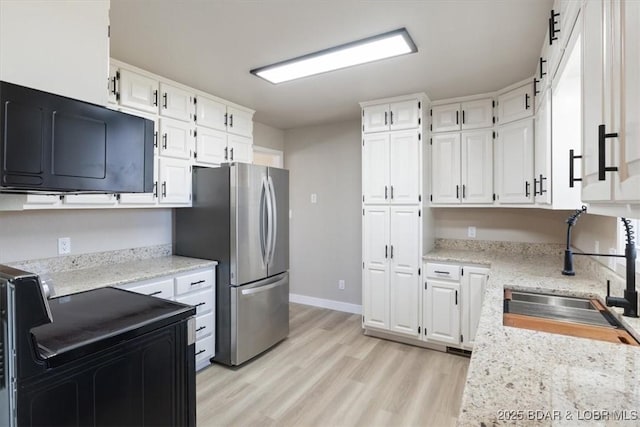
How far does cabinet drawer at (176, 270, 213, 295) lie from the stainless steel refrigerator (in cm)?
10

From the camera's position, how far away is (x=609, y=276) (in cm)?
185

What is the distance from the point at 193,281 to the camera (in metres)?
2.70

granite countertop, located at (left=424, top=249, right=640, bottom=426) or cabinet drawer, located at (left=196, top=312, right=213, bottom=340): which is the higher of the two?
granite countertop, located at (left=424, top=249, right=640, bottom=426)

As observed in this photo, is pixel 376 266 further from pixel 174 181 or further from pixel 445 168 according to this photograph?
pixel 174 181

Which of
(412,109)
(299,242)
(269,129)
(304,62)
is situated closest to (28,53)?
(304,62)

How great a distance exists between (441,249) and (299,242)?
75.6 inches

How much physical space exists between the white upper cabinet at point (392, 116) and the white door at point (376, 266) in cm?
83

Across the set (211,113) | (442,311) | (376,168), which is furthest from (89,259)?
(442,311)

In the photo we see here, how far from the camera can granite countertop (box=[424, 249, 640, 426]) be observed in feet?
2.50

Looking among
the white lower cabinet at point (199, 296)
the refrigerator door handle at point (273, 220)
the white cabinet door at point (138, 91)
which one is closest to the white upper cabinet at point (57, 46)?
the white cabinet door at point (138, 91)

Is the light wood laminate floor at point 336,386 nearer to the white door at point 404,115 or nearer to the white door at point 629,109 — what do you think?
the white door at point 629,109

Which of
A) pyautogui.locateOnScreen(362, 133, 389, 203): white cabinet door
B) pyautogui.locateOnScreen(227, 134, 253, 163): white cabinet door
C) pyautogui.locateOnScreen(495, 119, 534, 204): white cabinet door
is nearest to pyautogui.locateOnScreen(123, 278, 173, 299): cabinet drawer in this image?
pyautogui.locateOnScreen(227, 134, 253, 163): white cabinet door

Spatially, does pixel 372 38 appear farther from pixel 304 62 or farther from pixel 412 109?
pixel 412 109

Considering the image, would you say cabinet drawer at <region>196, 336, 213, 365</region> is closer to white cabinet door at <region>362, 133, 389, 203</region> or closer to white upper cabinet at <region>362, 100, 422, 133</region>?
white cabinet door at <region>362, 133, 389, 203</region>
